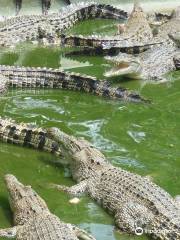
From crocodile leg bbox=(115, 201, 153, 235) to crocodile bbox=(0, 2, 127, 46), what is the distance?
6054 millimetres

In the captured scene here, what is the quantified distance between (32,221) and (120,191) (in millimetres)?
926

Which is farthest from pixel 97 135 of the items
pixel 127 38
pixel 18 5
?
pixel 18 5

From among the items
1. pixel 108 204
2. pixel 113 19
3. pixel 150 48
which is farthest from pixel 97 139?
pixel 113 19

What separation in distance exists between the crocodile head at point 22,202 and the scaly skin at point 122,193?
0.56 meters

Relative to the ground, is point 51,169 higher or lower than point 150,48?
lower

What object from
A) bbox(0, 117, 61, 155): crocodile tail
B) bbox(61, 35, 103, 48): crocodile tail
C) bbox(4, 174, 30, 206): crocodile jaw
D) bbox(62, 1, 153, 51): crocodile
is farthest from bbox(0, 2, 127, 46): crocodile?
bbox(4, 174, 30, 206): crocodile jaw

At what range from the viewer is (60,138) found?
662 cm

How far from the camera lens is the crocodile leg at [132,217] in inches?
213

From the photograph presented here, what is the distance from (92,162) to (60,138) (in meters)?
0.52

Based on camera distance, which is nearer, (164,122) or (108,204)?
(108,204)

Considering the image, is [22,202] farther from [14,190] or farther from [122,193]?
[122,193]

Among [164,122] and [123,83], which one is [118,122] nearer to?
[164,122]

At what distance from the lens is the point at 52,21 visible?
12.1 m

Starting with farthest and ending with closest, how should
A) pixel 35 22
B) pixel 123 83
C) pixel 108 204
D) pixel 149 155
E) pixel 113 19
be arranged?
pixel 113 19, pixel 35 22, pixel 123 83, pixel 149 155, pixel 108 204
